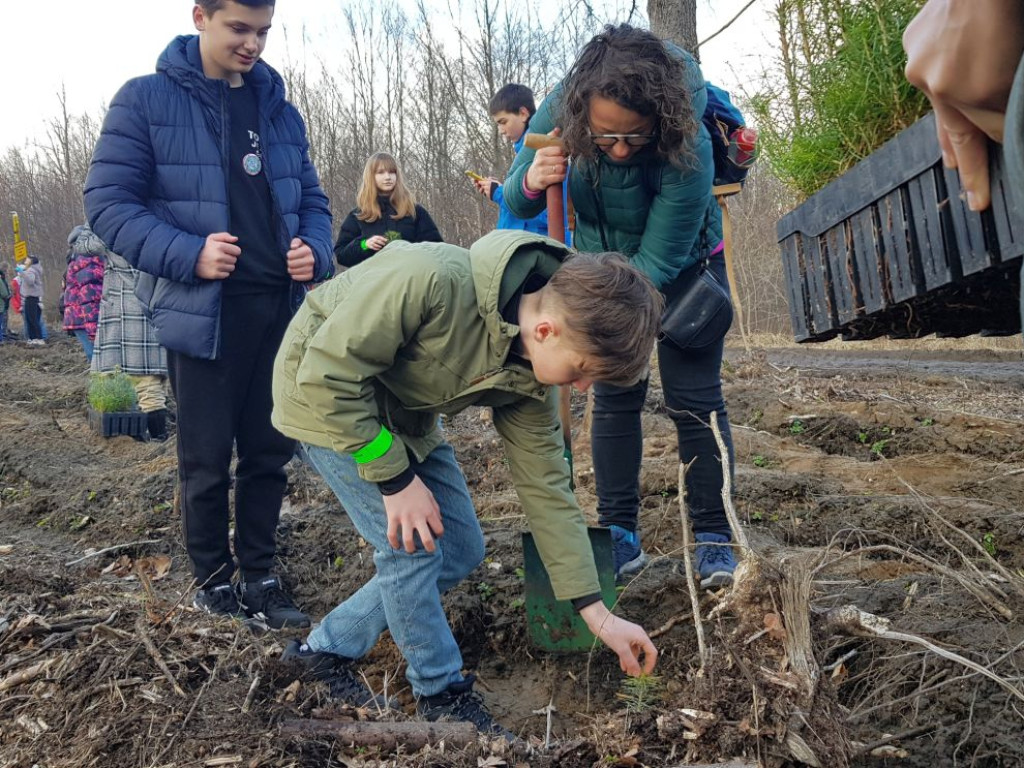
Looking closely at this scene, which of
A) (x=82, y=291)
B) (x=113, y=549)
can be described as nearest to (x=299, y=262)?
(x=113, y=549)

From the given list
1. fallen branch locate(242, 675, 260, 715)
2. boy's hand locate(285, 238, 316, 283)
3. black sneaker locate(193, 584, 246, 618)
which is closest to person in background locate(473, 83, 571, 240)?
boy's hand locate(285, 238, 316, 283)

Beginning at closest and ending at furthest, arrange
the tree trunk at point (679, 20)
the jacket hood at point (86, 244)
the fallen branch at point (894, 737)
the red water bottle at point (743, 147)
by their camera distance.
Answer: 1. the fallen branch at point (894, 737)
2. the red water bottle at point (743, 147)
3. the tree trunk at point (679, 20)
4. the jacket hood at point (86, 244)

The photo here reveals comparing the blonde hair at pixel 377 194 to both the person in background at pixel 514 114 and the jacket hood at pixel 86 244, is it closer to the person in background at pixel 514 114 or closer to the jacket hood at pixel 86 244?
the person in background at pixel 514 114

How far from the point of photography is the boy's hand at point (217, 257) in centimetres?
288

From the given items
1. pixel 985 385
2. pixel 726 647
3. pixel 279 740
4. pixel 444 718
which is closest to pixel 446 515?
pixel 444 718

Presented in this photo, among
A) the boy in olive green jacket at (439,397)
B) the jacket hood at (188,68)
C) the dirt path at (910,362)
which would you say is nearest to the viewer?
the boy in olive green jacket at (439,397)

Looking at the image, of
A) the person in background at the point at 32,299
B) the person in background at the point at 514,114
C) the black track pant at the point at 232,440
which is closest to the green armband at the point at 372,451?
the black track pant at the point at 232,440

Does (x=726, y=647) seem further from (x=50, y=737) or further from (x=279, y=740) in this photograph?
(x=50, y=737)

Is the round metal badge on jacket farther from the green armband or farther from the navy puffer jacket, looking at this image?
the green armband

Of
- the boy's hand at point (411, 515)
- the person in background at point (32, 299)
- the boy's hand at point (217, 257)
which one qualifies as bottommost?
the boy's hand at point (411, 515)

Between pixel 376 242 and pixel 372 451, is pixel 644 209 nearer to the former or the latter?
pixel 372 451

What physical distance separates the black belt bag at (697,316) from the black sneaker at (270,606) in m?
1.69

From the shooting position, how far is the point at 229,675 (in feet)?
8.14

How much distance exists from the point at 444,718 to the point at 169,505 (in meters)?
3.08
